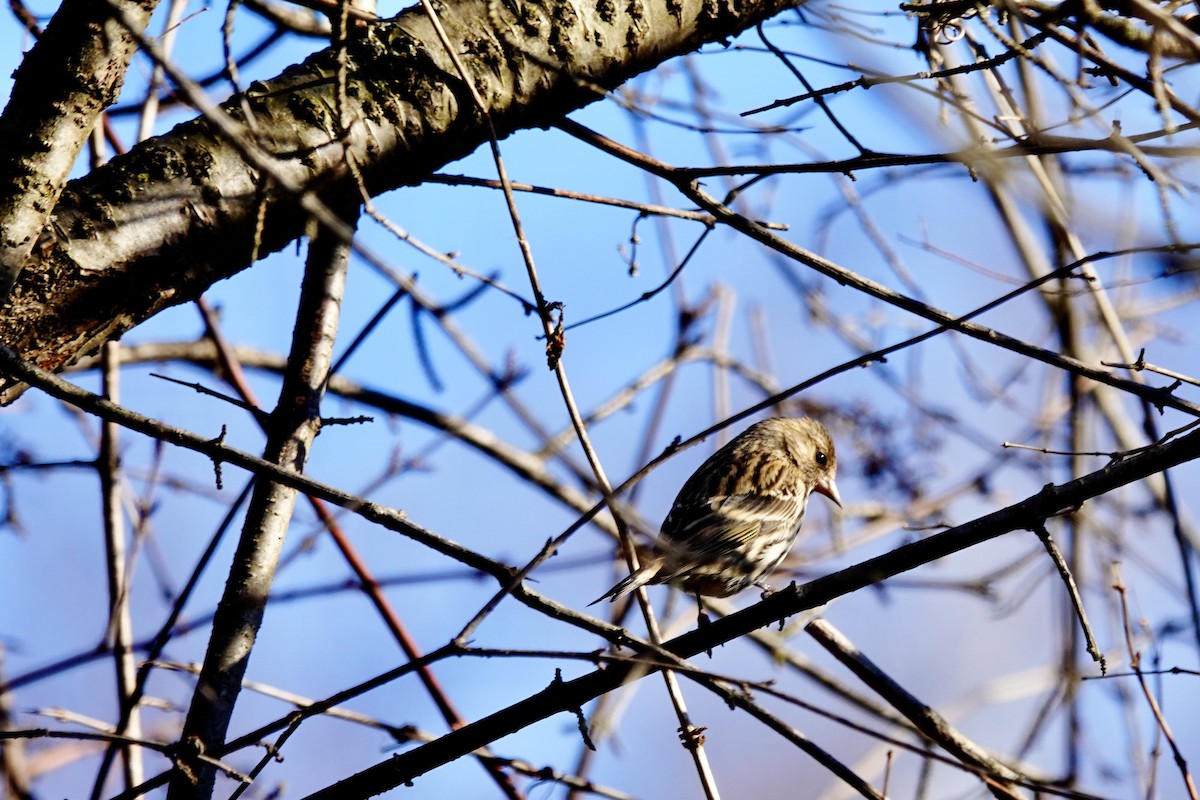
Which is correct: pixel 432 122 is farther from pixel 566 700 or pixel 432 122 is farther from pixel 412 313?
pixel 566 700

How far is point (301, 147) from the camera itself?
2324mm

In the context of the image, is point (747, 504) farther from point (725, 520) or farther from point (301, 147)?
point (301, 147)

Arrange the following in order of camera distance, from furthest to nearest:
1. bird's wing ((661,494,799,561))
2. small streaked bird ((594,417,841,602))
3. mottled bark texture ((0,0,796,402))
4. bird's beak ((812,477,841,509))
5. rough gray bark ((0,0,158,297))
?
1. bird's beak ((812,477,841,509))
2. bird's wing ((661,494,799,561))
3. small streaked bird ((594,417,841,602))
4. mottled bark texture ((0,0,796,402))
5. rough gray bark ((0,0,158,297))

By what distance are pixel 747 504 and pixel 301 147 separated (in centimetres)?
254

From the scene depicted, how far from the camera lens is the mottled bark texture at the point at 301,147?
2.16 m

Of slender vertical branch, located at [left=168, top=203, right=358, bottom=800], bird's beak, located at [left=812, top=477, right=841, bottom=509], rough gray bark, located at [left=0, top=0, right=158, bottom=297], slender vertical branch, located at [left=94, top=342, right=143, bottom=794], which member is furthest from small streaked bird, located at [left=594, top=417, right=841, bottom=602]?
rough gray bark, located at [left=0, top=0, right=158, bottom=297]

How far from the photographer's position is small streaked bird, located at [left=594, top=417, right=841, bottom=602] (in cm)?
388

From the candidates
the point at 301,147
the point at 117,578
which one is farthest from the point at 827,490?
the point at 301,147

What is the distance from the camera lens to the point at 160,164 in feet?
7.36

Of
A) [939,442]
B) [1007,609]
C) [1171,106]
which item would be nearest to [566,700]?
[1171,106]

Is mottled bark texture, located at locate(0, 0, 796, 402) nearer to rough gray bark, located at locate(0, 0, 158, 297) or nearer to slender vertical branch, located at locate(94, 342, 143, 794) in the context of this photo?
rough gray bark, located at locate(0, 0, 158, 297)

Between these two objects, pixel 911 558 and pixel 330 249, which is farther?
pixel 330 249

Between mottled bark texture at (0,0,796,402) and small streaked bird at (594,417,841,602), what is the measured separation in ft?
4.23

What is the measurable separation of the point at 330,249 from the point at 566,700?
1.35m
